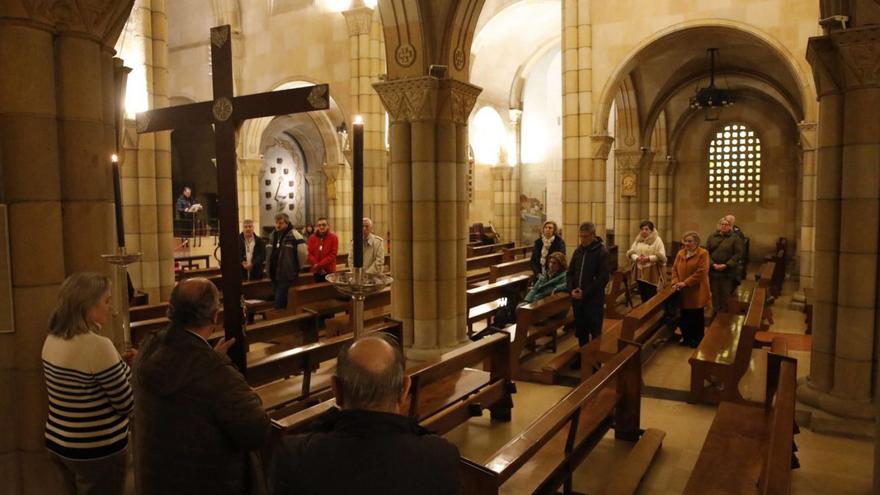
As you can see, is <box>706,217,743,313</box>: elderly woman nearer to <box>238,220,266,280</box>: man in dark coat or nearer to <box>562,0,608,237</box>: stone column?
<box>562,0,608,237</box>: stone column

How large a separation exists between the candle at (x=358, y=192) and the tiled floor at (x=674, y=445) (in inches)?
112

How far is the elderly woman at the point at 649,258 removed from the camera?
382 inches

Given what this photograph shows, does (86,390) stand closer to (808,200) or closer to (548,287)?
(548,287)

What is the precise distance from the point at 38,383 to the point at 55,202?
962mm

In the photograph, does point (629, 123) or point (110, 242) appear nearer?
point (110, 242)

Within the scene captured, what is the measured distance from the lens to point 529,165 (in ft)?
76.4

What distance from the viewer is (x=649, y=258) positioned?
9.66 metres

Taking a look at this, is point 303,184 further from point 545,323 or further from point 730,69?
point 545,323

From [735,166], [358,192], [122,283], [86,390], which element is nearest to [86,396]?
[86,390]

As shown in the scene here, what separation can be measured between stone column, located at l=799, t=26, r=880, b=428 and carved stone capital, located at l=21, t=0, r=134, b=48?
4.99m

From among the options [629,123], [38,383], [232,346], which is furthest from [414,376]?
[629,123]

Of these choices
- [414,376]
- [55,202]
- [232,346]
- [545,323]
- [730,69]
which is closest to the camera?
[232,346]

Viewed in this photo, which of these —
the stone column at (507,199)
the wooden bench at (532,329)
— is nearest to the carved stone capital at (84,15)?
the wooden bench at (532,329)

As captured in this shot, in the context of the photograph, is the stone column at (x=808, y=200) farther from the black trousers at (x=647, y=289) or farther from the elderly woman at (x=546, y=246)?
the elderly woman at (x=546, y=246)
